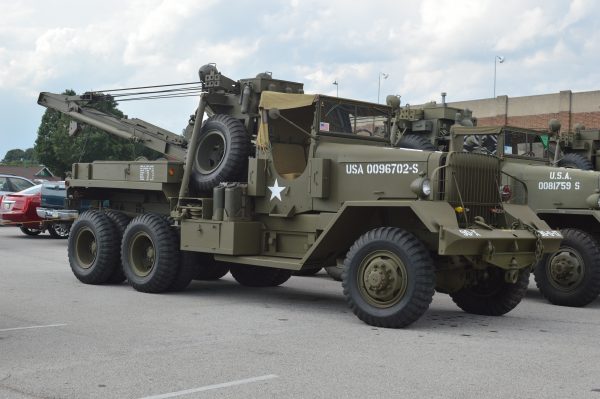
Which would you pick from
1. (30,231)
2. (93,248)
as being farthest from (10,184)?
(93,248)

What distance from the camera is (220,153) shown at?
36.5 ft

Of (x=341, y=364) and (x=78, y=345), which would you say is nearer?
(x=341, y=364)

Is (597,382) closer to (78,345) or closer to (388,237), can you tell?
(388,237)

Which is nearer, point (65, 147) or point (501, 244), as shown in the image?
point (501, 244)

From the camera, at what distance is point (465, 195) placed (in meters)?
9.00

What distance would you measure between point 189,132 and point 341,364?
6.11 meters

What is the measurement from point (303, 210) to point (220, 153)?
71.2 inches

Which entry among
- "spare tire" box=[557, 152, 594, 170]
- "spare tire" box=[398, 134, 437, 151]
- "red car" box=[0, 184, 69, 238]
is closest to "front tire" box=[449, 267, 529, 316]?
"spare tire" box=[398, 134, 437, 151]

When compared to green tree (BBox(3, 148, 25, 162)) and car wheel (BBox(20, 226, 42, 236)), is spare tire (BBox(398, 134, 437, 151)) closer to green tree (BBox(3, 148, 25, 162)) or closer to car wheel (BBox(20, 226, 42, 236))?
car wheel (BBox(20, 226, 42, 236))

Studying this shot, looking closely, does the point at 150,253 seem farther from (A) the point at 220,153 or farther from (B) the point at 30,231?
(B) the point at 30,231

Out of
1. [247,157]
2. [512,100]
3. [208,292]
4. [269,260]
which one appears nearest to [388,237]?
[269,260]

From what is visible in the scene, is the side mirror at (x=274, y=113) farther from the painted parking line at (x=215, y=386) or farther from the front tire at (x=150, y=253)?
the painted parking line at (x=215, y=386)

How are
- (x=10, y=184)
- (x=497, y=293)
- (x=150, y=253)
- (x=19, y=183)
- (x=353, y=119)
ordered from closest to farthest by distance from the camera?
(x=497, y=293)
(x=353, y=119)
(x=150, y=253)
(x=10, y=184)
(x=19, y=183)

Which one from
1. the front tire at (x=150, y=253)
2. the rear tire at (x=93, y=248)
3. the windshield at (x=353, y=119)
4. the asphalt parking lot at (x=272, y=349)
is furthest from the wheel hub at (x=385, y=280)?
the rear tire at (x=93, y=248)
